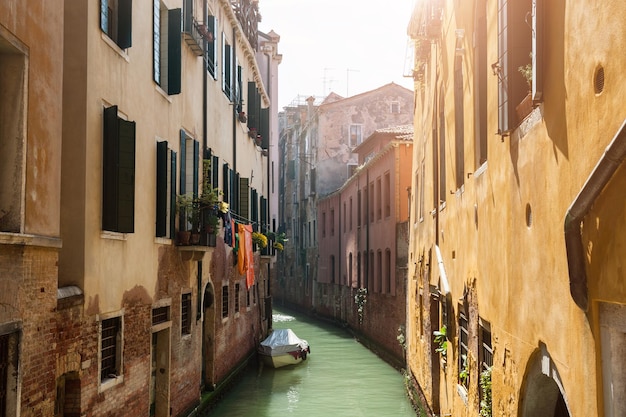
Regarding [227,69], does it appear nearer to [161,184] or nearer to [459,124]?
[161,184]

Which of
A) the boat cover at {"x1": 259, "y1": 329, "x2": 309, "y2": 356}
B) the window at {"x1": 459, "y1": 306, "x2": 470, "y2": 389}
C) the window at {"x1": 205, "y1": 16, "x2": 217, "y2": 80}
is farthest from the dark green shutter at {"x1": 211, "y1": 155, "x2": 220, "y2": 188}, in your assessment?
the boat cover at {"x1": 259, "y1": 329, "x2": 309, "y2": 356}

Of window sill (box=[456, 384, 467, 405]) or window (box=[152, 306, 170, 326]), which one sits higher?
window (box=[152, 306, 170, 326])

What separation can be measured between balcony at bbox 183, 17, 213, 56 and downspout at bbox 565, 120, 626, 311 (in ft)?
31.3

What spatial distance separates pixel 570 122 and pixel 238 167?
48.8 feet

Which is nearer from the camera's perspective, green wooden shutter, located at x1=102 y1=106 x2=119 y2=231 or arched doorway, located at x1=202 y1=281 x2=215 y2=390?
green wooden shutter, located at x1=102 y1=106 x2=119 y2=231

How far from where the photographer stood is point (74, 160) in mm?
8133

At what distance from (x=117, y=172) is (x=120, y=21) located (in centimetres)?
189

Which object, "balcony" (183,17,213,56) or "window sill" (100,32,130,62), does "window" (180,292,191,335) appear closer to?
"balcony" (183,17,213,56)

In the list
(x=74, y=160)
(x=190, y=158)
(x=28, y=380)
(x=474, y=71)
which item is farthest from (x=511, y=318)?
(x=190, y=158)

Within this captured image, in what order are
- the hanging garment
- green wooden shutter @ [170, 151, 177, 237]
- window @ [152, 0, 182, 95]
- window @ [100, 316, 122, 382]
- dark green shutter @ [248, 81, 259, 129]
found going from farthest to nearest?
dark green shutter @ [248, 81, 259, 129], the hanging garment, green wooden shutter @ [170, 151, 177, 237], window @ [152, 0, 182, 95], window @ [100, 316, 122, 382]

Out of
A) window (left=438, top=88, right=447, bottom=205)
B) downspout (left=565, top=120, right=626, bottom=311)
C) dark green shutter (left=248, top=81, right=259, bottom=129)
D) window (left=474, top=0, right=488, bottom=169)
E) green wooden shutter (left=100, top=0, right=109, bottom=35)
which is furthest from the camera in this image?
dark green shutter (left=248, top=81, right=259, bottom=129)

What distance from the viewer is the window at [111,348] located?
9086mm

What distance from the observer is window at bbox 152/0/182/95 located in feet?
37.3

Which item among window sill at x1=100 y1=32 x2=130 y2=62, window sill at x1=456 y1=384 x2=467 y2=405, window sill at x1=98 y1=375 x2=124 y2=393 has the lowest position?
window sill at x1=456 y1=384 x2=467 y2=405
